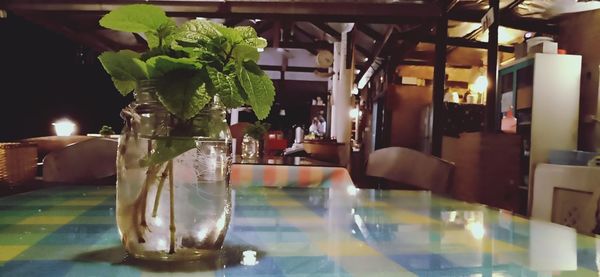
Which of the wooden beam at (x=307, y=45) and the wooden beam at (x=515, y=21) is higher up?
the wooden beam at (x=307, y=45)

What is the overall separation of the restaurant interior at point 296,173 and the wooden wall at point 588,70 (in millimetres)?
22

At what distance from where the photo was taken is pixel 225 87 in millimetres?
603

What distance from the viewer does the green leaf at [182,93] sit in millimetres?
562

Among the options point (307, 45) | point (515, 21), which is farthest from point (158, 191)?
point (307, 45)

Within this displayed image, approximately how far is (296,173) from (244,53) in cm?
194

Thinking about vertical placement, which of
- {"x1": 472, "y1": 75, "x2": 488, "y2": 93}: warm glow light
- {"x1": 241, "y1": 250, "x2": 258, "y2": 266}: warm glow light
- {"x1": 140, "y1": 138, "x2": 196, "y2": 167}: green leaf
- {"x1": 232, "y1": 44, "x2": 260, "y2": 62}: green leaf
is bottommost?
{"x1": 241, "y1": 250, "x2": 258, "y2": 266}: warm glow light

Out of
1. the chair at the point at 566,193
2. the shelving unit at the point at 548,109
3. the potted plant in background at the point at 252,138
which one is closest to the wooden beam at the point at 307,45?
the shelving unit at the point at 548,109

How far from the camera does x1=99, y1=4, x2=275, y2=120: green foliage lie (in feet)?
1.88

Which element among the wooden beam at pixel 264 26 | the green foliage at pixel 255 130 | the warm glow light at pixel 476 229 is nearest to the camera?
the warm glow light at pixel 476 229

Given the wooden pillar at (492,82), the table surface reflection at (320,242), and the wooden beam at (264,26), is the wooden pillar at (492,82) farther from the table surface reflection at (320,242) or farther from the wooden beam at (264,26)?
the wooden beam at (264,26)

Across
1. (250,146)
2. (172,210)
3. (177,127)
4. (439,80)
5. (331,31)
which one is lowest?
(250,146)

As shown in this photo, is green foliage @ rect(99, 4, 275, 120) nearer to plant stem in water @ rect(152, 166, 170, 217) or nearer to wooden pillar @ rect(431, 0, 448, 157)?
plant stem in water @ rect(152, 166, 170, 217)

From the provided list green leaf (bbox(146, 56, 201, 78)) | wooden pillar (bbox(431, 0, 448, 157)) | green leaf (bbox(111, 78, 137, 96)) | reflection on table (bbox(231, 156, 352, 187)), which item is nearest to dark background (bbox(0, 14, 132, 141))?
reflection on table (bbox(231, 156, 352, 187))

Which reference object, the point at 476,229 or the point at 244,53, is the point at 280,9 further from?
the point at 244,53
